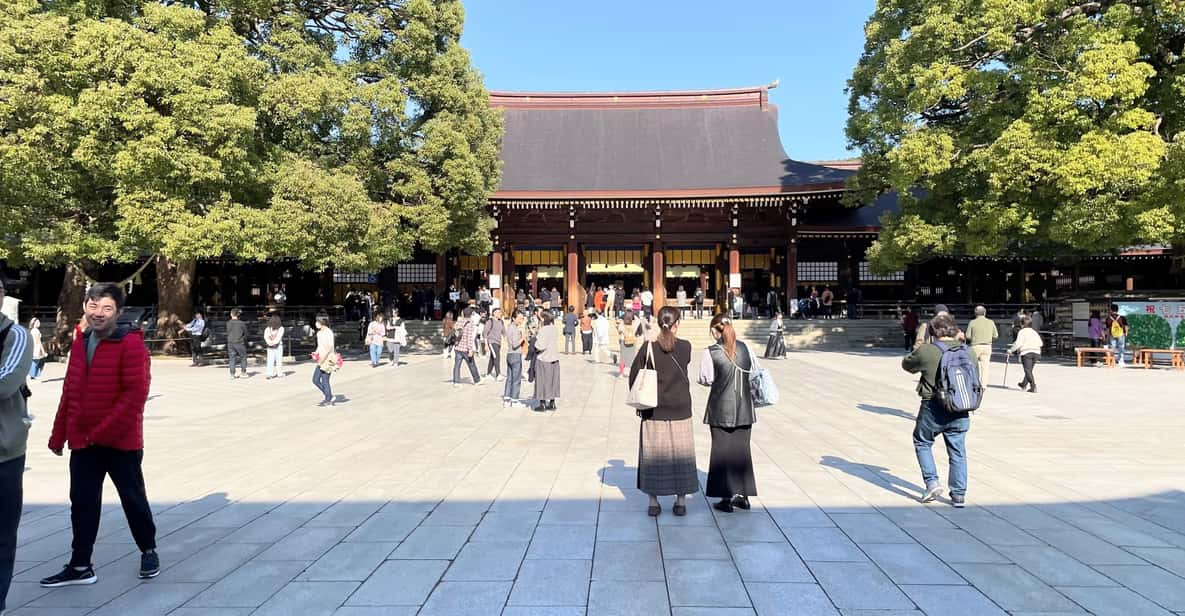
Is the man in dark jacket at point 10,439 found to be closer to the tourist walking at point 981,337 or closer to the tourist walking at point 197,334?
the tourist walking at point 981,337

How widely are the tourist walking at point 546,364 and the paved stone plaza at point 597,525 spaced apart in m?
0.76

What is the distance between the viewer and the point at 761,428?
8.14 metres

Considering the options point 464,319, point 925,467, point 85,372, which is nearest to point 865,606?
point 925,467

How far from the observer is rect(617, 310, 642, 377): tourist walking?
13841 mm

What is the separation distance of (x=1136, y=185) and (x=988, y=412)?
781 cm

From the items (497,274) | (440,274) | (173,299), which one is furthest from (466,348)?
(440,274)

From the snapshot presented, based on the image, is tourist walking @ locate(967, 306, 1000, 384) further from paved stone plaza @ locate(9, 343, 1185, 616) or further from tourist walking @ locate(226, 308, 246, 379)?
tourist walking @ locate(226, 308, 246, 379)

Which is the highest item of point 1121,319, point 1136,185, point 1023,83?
point 1023,83

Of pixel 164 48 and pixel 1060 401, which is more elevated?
pixel 164 48

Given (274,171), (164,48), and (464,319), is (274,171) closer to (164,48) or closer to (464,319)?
(164,48)

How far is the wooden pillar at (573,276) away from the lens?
78.1 feet

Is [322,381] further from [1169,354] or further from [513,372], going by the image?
[1169,354]

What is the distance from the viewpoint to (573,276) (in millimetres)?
23938

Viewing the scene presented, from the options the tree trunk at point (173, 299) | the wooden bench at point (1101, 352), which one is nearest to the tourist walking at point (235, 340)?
the tree trunk at point (173, 299)
